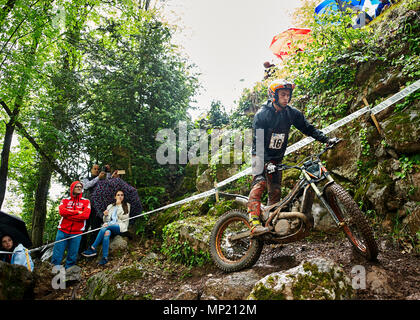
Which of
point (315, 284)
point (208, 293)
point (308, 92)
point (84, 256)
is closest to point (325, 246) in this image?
point (315, 284)

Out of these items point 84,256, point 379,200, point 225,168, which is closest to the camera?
point 379,200

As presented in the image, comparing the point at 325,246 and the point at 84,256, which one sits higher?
the point at 325,246

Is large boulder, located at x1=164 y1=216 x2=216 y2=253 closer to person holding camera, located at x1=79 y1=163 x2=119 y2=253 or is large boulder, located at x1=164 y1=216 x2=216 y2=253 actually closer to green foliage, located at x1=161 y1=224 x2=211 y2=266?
green foliage, located at x1=161 y1=224 x2=211 y2=266

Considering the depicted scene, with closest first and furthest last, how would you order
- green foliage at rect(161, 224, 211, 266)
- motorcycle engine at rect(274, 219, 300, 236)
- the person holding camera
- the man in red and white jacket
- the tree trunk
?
motorcycle engine at rect(274, 219, 300, 236), green foliage at rect(161, 224, 211, 266), the man in red and white jacket, the person holding camera, the tree trunk

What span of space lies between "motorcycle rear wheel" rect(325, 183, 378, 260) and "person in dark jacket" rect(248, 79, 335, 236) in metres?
0.96

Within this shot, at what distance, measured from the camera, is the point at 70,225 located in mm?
5543

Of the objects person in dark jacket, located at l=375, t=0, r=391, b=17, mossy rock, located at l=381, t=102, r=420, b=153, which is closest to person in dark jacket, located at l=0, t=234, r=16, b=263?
mossy rock, located at l=381, t=102, r=420, b=153

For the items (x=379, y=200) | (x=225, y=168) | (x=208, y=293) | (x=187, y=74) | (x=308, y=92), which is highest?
(x=187, y=74)

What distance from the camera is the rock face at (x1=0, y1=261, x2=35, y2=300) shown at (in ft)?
11.4

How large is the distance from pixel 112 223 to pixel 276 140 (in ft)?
15.5

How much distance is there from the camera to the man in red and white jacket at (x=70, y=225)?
5.43 meters
